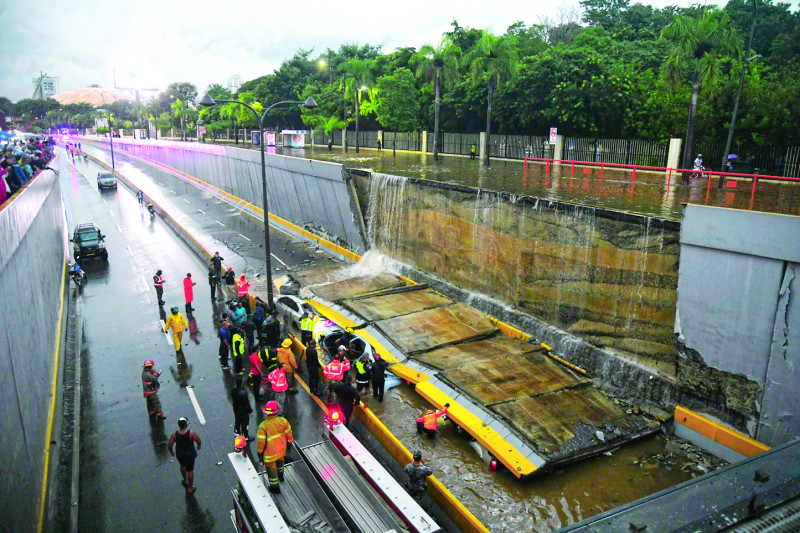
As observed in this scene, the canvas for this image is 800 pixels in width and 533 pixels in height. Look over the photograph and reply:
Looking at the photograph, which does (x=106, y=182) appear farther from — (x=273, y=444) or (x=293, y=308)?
(x=273, y=444)

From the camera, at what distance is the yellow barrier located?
32.7 feet

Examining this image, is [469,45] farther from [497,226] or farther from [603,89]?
[497,226]

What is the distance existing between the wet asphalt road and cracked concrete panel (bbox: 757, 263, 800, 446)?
28.4 feet

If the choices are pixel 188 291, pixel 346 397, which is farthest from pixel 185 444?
pixel 188 291

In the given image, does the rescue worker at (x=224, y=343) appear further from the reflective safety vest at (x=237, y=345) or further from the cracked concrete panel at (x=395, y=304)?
the cracked concrete panel at (x=395, y=304)

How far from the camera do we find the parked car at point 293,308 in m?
16.4

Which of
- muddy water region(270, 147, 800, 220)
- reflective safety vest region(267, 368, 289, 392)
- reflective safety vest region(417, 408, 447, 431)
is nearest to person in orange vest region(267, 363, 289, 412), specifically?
reflective safety vest region(267, 368, 289, 392)

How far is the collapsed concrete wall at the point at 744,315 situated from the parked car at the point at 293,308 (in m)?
10.1

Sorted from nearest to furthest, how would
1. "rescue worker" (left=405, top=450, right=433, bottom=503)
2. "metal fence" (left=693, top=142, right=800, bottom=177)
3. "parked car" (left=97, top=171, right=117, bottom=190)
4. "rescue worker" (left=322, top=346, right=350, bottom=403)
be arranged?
"rescue worker" (left=405, top=450, right=433, bottom=503) → "rescue worker" (left=322, top=346, right=350, bottom=403) → "metal fence" (left=693, top=142, right=800, bottom=177) → "parked car" (left=97, top=171, right=117, bottom=190)

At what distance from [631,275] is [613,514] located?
10569 mm

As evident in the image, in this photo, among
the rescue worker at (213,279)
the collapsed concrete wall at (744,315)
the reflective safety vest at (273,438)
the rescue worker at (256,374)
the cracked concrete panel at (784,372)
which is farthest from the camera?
the rescue worker at (213,279)

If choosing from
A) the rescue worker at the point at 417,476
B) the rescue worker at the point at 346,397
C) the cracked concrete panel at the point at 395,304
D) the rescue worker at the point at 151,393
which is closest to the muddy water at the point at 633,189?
the cracked concrete panel at the point at 395,304

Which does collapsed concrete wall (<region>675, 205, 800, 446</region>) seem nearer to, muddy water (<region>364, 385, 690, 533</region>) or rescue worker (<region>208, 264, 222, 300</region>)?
muddy water (<region>364, 385, 690, 533</region>)

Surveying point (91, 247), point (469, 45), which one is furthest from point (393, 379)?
point (469, 45)
